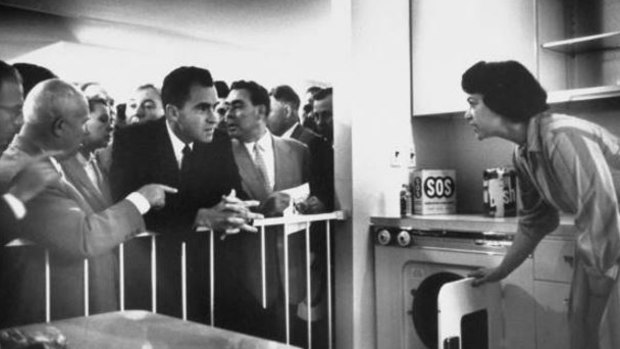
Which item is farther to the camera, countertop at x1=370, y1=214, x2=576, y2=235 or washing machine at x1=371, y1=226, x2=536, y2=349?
washing machine at x1=371, y1=226, x2=536, y2=349

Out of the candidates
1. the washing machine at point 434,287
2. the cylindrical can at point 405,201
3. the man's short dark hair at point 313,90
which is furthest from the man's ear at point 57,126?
the cylindrical can at point 405,201

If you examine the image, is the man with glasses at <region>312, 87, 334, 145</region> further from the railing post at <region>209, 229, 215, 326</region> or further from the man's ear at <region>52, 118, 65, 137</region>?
the man's ear at <region>52, 118, 65, 137</region>

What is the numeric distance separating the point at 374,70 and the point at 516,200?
36.7 inches

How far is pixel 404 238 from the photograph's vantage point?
9.36 feet

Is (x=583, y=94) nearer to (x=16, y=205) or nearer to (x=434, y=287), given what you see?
(x=434, y=287)

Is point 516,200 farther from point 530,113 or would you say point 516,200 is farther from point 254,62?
point 254,62

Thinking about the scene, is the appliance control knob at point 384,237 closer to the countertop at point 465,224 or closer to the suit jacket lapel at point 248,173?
the countertop at point 465,224

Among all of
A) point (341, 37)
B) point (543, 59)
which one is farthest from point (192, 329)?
point (543, 59)

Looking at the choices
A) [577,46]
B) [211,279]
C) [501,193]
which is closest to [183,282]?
[211,279]

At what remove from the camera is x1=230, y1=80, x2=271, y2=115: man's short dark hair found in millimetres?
2463

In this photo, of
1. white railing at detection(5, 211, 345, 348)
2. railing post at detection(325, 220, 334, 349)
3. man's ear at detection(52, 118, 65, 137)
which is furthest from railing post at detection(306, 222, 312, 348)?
man's ear at detection(52, 118, 65, 137)

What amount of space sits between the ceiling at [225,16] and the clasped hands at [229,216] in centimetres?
64

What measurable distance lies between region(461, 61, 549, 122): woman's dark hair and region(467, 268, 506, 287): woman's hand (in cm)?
64

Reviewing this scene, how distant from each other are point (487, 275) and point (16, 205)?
1.79 m
